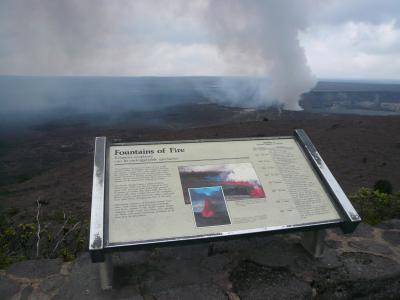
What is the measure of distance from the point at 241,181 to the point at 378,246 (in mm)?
1679

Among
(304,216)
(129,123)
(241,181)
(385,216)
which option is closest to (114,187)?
(241,181)

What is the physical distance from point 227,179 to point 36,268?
1.84 metres

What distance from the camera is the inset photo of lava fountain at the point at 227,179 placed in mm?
3238

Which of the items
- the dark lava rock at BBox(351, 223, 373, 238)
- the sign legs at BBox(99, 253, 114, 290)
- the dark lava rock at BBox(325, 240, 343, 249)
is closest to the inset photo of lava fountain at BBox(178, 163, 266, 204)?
the sign legs at BBox(99, 253, 114, 290)

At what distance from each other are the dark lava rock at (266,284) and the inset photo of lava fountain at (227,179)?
0.66m

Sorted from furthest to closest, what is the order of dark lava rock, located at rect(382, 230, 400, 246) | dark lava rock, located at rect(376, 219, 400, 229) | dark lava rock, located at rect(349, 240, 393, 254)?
dark lava rock, located at rect(376, 219, 400, 229), dark lava rock, located at rect(382, 230, 400, 246), dark lava rock, located at rect(349, 240, 393, 254)

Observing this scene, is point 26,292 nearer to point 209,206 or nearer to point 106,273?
point 106,273

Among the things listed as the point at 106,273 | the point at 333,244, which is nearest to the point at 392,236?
the point at 333,244

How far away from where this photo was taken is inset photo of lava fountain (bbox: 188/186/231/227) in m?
3.03

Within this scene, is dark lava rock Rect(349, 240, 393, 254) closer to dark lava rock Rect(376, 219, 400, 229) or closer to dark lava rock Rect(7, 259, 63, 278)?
dark lava rock Rect(376, 219, 400, 229)

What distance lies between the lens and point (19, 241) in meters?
4.93

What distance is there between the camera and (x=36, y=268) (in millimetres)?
3375

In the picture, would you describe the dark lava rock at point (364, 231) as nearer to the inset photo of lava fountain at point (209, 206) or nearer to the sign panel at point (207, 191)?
the sign panel at point (207, 191)

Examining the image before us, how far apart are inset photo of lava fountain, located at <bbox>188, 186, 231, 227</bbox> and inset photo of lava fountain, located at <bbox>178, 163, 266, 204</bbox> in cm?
5
